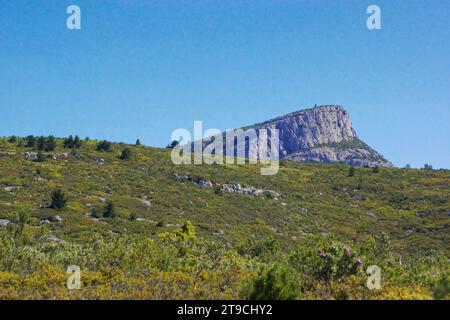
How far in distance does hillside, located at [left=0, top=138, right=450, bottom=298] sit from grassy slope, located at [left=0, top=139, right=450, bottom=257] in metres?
0.13

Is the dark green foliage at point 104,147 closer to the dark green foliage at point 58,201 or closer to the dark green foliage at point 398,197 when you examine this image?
the dark green foliage at point 58,201

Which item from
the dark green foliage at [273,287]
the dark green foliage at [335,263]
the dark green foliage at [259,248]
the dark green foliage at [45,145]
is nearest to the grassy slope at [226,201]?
the dark green foliage at [45,145]

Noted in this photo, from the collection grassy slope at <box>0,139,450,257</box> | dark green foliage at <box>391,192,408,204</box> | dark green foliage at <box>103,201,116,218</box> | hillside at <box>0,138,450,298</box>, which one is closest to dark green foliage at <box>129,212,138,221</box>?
hillside at <box>0,138,450,298</box>

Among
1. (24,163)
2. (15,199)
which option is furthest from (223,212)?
(24,163)

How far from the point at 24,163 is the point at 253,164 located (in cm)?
4881

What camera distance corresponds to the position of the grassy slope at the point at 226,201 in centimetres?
4612

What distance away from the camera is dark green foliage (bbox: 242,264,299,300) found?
32.6 feet

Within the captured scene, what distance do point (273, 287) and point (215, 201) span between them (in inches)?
2012

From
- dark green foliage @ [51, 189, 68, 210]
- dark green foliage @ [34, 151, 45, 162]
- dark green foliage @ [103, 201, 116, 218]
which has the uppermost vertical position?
dark green foliage @ [34, 151, 45, 162]

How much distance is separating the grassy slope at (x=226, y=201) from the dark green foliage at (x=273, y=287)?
28.3 m

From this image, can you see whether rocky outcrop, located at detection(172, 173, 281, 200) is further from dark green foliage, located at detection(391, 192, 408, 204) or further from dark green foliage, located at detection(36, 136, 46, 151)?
dark green foliage, located at detection(36, 136, 46, 151)

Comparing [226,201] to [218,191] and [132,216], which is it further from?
[132,216]
